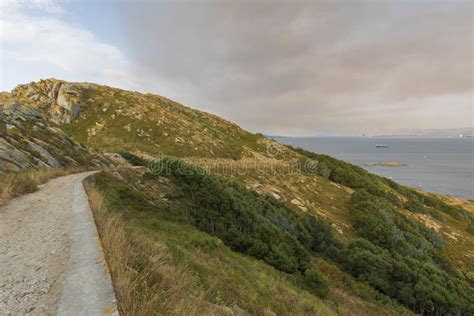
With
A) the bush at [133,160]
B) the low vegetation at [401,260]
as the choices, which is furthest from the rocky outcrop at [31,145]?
the low vegetation at [401,260]

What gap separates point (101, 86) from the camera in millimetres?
58094

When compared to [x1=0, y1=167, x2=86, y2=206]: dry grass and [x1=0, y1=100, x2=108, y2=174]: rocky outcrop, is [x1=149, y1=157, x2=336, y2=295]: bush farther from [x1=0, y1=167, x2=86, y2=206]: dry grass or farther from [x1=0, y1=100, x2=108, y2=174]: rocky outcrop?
[x1=0, y1=100, x2=108, y2=174]: rocky outcrop

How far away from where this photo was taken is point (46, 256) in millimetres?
4938

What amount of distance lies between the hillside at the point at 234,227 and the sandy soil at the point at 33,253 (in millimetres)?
887

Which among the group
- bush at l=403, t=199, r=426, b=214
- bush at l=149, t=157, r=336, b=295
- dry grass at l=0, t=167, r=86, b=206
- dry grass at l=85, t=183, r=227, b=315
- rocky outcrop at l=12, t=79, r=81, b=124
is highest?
rocky outcrop at l=12, t=79, r=81, b=124

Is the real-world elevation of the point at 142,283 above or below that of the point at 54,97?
below

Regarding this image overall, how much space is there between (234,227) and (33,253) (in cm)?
1029

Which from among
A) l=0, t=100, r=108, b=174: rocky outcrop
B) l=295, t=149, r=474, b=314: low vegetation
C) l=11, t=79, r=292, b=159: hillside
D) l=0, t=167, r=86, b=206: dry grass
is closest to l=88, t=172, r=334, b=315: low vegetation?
l=0, t=167, r=86, b=206: dry grass

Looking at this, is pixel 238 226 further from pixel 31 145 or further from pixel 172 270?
pixel 31 145

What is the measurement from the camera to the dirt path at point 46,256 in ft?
11.6

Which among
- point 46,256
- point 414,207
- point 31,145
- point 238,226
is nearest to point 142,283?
point 46,256

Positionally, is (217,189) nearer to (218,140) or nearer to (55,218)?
(55,218)

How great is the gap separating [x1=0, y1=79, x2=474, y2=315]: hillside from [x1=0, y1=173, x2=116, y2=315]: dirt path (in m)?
0.48

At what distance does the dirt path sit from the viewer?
3529 mm
